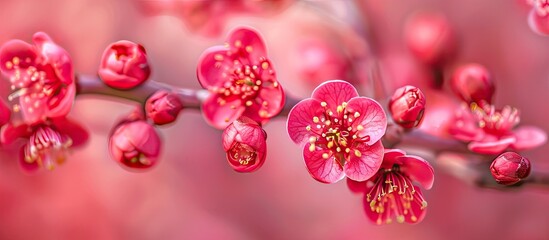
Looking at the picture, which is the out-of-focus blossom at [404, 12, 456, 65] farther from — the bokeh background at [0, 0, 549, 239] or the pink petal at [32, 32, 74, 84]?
the pink petal at [32, 32, 74, 84]

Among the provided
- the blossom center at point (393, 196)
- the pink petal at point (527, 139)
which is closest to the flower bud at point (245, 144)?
the blossom center at point (393, 196)

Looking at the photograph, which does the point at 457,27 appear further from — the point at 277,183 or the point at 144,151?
the point at 144,151

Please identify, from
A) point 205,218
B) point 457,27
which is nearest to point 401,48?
point 457,27

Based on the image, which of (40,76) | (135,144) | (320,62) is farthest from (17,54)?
(320,62)

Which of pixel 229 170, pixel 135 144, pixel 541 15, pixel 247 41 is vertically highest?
pixel 541 15

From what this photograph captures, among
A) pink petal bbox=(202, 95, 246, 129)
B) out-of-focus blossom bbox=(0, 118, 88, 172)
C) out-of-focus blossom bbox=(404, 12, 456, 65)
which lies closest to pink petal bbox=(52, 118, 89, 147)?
out-of-focus blossom bbox=(0, 118, 88, 172)

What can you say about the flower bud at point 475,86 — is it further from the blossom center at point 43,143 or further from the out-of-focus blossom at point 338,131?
the blossom center at point 43,143

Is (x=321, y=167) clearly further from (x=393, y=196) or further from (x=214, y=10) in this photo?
(x=214, y=10)
